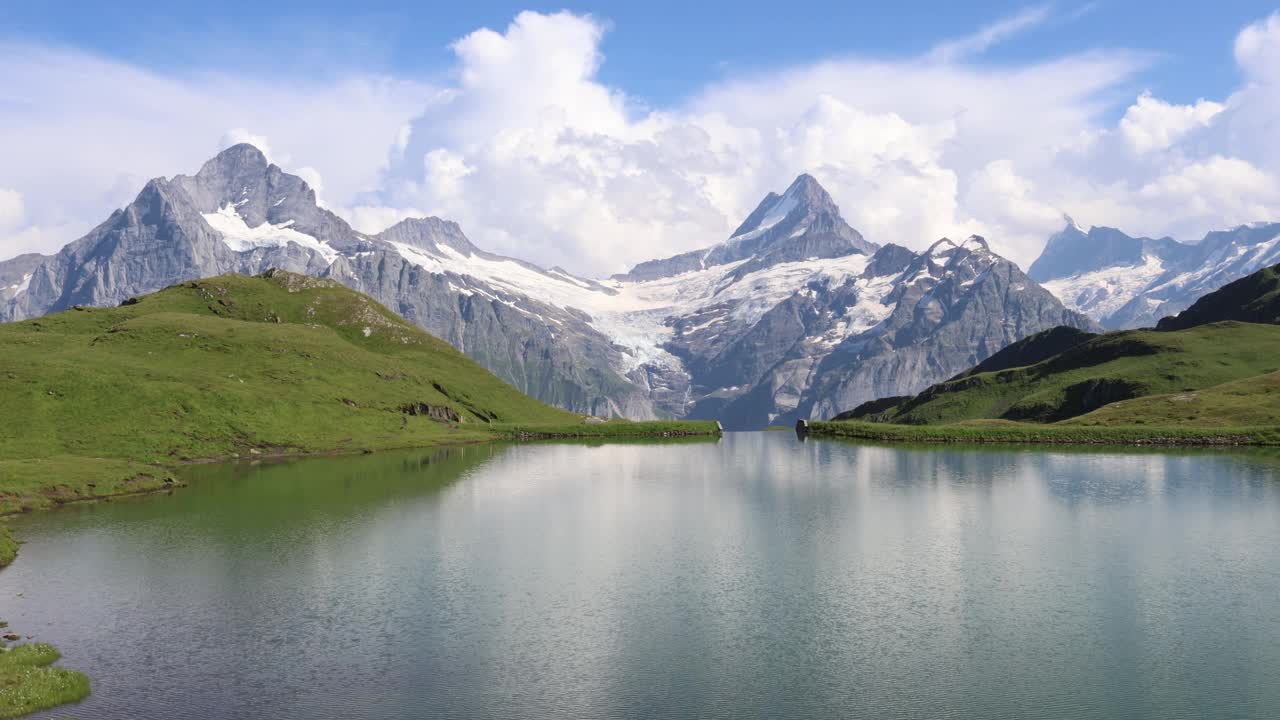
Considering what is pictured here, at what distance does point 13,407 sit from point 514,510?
108 m

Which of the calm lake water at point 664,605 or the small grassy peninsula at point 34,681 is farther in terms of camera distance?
the calm lake water at point 664,605

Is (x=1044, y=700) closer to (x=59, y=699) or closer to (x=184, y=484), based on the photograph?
(x=59, y=699)

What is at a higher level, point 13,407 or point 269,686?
point 13,407

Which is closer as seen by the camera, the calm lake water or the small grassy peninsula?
the small grassy peninsula

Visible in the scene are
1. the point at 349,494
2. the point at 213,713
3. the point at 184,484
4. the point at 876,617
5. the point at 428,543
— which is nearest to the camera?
the point at 213,713

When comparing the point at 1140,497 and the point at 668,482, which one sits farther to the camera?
the point at 668,482

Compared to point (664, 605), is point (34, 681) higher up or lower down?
lower down

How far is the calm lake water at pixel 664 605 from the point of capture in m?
47.9

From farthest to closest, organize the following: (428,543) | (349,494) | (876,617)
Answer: (349,494)
(428,543)
(876,617)

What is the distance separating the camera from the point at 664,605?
6569cm

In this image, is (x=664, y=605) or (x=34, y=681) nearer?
(x=34, y=681)

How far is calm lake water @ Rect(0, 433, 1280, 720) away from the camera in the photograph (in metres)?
47.9

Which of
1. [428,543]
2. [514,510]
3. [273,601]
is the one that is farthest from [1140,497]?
[273,601]

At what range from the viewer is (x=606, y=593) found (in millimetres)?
69625
